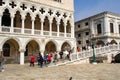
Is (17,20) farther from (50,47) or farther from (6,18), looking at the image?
(50,47)

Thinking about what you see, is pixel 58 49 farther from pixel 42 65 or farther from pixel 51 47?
pixel 42 65

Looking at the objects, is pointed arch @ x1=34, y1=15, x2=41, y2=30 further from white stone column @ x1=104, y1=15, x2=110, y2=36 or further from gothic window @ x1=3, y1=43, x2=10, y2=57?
white stone column @ x1=104, y1=15, x2=110, y2=36

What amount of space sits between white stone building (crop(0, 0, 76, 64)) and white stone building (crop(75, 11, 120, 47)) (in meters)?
9.57

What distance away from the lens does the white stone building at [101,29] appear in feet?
118

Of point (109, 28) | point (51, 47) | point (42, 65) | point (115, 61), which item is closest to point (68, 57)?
point (42, 65)

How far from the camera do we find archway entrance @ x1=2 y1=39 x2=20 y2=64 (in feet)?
78.2

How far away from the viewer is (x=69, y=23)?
29203 mm

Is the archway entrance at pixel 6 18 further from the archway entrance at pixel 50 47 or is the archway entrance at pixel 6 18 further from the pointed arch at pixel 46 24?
the archway entrance at pixel 50 47

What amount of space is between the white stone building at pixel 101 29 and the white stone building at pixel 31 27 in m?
9.57

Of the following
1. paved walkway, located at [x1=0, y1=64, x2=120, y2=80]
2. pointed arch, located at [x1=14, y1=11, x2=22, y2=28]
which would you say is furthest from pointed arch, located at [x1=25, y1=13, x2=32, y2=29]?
paved walkway, located at [x1=0, y1=64, x2=120, y2=80]

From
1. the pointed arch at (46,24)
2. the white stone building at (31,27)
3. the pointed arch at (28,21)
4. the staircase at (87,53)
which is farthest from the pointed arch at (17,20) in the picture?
the staircase at (87,53)

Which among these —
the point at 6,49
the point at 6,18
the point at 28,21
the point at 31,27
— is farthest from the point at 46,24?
the point at 6,49

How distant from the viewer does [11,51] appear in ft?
79.7

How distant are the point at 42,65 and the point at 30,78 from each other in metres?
6.72
